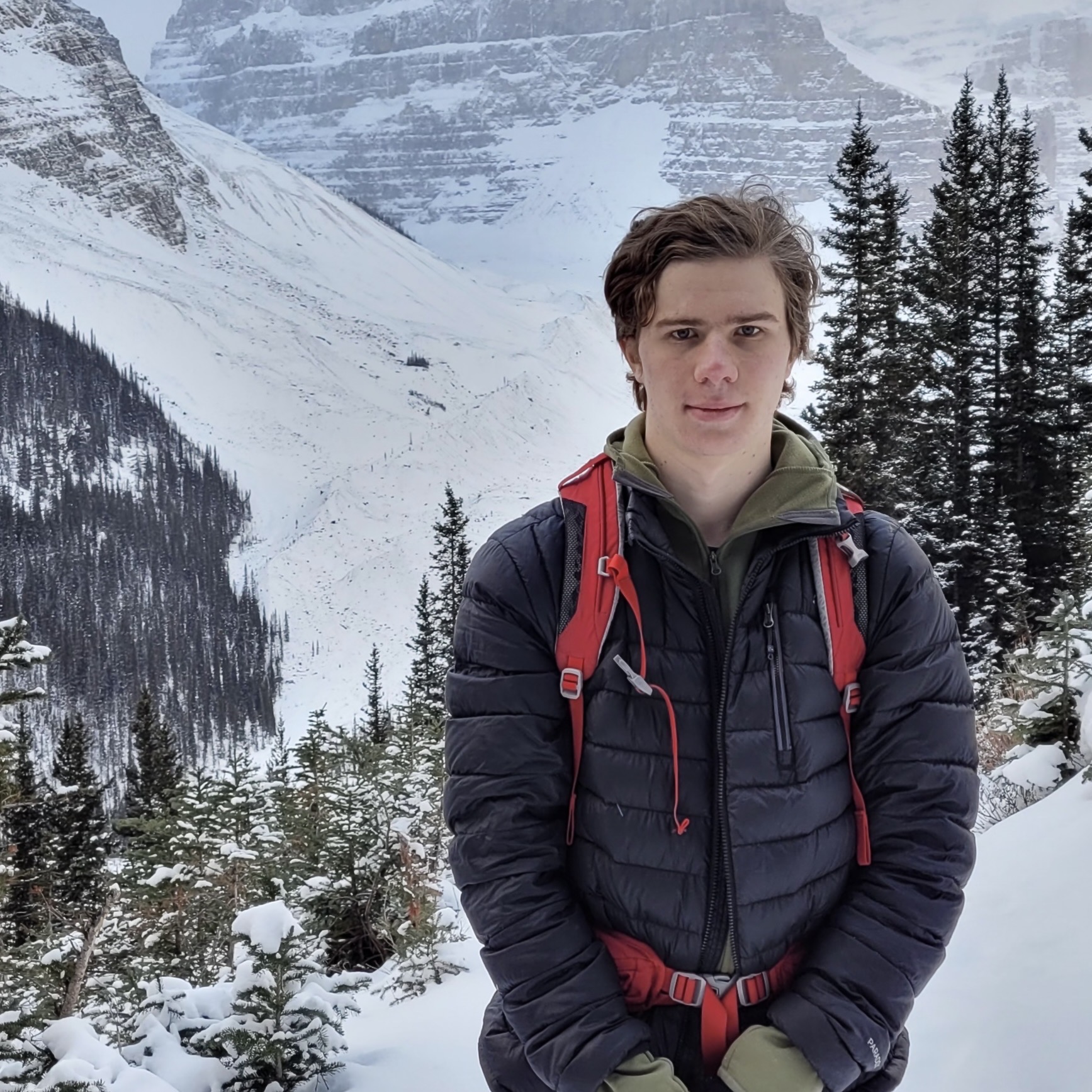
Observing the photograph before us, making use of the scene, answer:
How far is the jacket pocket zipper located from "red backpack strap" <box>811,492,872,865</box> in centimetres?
12

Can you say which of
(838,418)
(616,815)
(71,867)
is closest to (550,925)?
(616,815)

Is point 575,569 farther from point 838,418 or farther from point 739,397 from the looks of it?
point 838,418

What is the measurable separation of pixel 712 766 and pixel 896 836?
0.45m

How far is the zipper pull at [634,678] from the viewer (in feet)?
6.60

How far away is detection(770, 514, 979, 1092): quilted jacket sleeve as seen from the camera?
6.57 ft

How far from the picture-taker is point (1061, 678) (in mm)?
6578

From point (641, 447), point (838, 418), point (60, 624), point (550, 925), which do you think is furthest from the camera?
point (60, 624)

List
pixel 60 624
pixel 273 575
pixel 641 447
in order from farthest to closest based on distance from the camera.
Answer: pixel 273 575
pixel 60 624
pixel 641 447

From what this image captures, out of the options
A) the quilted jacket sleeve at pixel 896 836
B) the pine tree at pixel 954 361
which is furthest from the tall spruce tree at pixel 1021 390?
the quilted jacket sleeve at pixel 896 836

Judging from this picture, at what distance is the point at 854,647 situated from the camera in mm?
2104

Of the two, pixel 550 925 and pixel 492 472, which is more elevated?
pixel 550 925

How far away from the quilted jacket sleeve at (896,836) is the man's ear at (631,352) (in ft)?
2.31

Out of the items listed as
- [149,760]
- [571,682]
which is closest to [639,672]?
[571,682]

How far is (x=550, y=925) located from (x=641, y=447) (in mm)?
1112
